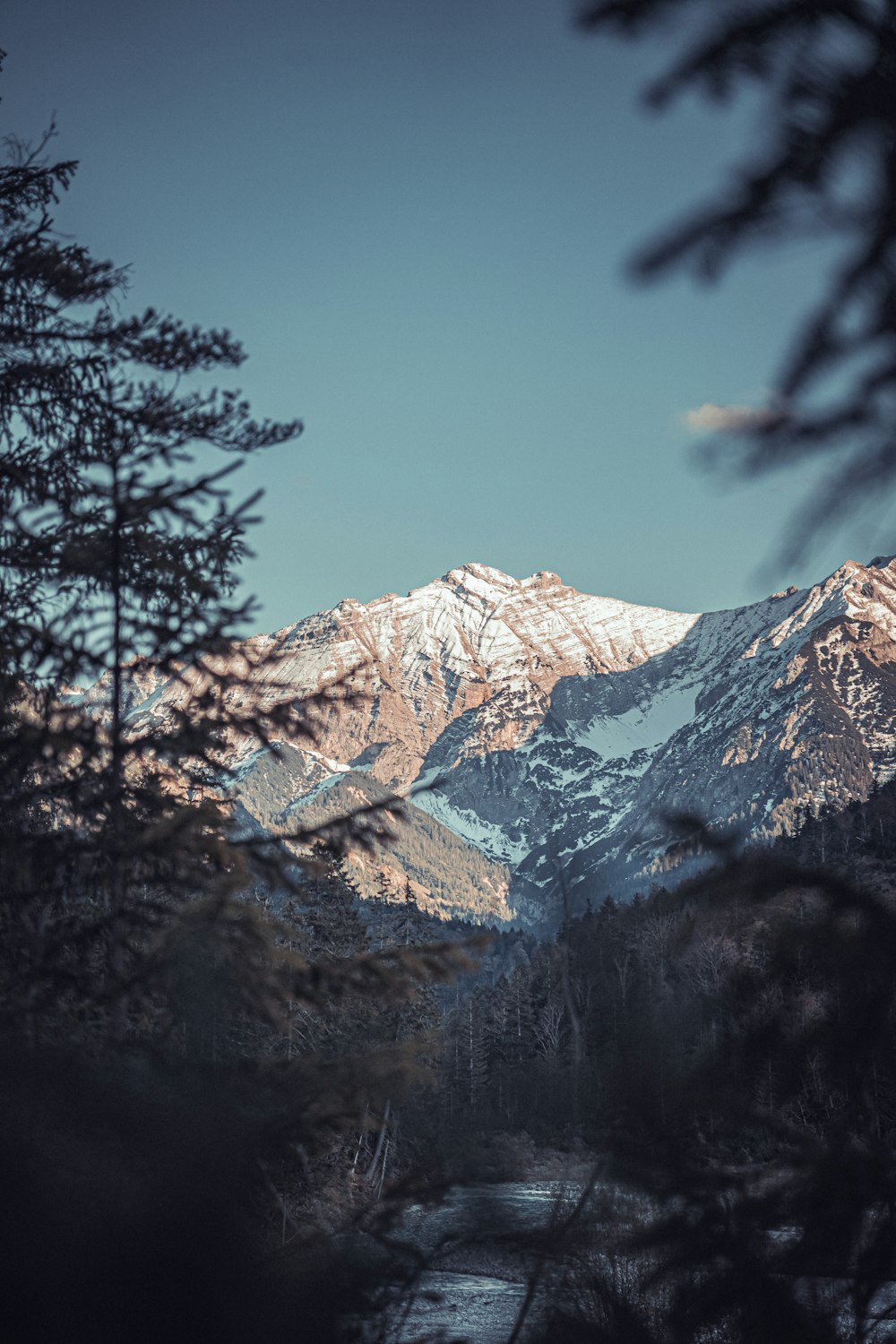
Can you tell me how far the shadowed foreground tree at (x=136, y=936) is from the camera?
4.20 meters

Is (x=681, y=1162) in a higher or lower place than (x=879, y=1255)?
higher

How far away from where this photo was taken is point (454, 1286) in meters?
18.2

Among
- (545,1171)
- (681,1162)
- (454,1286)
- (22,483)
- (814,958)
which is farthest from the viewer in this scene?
(545,1171)

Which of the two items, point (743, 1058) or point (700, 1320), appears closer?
point (743, 1058)

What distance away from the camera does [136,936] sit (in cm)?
774

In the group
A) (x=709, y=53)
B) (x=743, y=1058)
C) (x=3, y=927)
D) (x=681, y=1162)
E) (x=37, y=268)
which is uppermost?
(x=37, y=268)

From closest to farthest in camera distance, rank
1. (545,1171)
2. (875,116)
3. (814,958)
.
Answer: (875,116)
(814,958)
(545,1171)

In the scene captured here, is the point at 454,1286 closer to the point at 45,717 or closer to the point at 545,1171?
the point at 45,717

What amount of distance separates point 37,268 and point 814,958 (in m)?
7.62

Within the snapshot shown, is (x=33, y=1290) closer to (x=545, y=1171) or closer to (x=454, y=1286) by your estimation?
(x=454, y=1286)

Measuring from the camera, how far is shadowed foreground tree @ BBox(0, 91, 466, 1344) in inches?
165

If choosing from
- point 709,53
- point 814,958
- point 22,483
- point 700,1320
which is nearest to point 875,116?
point 709,53

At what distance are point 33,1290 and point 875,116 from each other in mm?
4845

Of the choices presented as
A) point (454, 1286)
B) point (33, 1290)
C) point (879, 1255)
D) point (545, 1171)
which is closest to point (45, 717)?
point (33, 1290)
